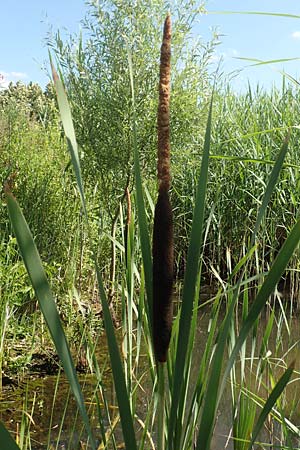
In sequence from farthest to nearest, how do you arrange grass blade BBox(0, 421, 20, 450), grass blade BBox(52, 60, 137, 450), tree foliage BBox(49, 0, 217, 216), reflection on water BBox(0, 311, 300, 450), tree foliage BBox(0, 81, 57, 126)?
tree foliage BBox(0, 81, 57, 126) → tree foliage BBox(49, 0, 217, 216) → reflection on water BBox(0, 311, 300, 450) → grass blade BBox(52, 60, 137, 450) → grass blade BBox(0, 421, 20, 450)

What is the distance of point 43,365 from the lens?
394 cm

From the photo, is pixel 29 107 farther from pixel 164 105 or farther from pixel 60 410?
pixel 164 105

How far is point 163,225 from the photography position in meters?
0.58

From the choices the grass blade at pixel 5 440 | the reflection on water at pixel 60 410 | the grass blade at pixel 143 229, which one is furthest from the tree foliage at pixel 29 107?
the grass blade at pixel 5 440

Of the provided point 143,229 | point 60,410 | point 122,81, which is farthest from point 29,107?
point 143,229

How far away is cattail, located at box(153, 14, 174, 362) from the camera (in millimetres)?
556

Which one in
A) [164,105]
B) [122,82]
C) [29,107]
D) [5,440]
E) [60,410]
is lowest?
[60,410]

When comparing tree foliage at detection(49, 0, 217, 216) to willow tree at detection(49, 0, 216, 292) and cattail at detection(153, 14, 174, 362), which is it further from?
cattail at detection(153, 14, 174, 362)

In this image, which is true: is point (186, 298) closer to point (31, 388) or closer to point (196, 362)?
point (31, 388)

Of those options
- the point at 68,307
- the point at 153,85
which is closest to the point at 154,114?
the point at 153,85

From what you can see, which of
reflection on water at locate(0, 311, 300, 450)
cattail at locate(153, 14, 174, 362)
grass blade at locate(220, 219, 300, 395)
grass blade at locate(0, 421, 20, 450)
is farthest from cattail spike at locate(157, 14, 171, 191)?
reflection on water at locate(0, 311, 300, 450)

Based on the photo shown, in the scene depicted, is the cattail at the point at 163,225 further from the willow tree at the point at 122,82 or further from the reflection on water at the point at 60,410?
the willow tree at the point at 122,82

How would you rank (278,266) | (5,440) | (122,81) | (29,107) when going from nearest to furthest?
(5,440) < (278,266) < (122,81) < (29,107)

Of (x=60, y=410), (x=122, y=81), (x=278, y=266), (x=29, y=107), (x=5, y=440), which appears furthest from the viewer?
(x=29, y=107)
